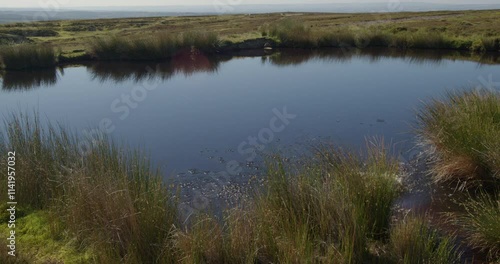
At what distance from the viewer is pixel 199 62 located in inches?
775

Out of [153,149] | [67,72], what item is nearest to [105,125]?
[153,149]

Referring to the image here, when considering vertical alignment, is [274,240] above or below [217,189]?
above

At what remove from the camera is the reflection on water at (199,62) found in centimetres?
1656

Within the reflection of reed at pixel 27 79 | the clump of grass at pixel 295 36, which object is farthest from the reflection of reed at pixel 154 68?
the clump of grass at pixel 295 36

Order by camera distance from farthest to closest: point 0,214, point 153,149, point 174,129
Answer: point 174,129, point 153,149, point 0,214

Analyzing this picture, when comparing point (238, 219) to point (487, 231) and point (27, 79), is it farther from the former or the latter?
point (27, 79)

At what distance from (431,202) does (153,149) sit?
16.8 feet

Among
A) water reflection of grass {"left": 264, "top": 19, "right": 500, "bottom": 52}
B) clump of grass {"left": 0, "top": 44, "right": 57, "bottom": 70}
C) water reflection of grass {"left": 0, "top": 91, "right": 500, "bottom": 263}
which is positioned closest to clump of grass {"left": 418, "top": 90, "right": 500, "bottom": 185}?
water reflection of grass {"left": 0, "top": 91, "right": 500, "bottom": 263}

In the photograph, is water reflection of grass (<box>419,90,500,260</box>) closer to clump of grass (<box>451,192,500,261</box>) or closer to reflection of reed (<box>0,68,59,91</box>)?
clump of grass (<box>451,192,500,261</box>)

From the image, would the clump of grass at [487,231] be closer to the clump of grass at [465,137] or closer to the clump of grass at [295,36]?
the clump of grass at [465,137]

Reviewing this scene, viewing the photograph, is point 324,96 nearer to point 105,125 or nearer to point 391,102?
point 391,102

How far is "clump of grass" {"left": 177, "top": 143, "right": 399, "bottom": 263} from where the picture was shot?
4148 mm

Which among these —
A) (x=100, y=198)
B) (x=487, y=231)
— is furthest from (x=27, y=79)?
(x=487, y=231)

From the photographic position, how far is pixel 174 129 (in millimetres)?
10227
